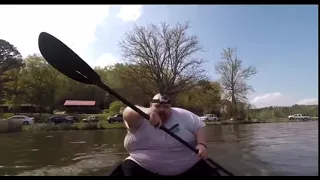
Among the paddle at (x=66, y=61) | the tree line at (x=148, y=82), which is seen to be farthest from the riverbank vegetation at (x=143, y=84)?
the paddle at (x=66, y=61)

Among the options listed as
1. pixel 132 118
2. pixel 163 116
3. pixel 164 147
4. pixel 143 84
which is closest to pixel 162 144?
pixel 164 147

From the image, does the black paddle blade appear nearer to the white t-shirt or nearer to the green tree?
the white t-shirt

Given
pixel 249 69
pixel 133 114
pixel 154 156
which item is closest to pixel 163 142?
pixel 154 156

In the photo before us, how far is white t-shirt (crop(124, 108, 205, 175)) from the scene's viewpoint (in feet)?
13.3

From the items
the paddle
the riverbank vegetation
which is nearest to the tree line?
the riverbank vegetation

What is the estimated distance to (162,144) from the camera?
4.11 metres

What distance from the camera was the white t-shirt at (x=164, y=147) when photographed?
4.06 metres

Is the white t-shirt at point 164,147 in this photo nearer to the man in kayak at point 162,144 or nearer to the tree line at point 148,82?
the man in kayak at point 162,144

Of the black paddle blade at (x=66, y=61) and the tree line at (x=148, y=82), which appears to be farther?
the tree line at (x=148, y=82)

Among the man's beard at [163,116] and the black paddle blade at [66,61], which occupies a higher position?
the black paddle blade at [66,61]

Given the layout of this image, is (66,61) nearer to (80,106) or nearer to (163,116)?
(163,116)

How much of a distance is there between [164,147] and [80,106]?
40941 mm

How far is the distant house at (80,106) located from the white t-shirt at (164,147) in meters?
39.0
